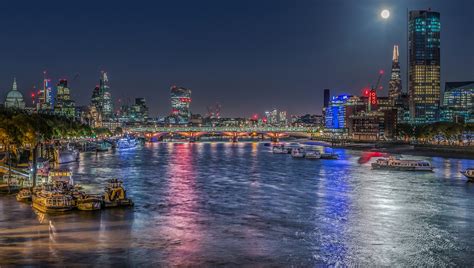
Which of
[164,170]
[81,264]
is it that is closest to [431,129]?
[164,170]

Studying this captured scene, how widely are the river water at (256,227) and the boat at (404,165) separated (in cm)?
1742

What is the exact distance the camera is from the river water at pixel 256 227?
26.2m

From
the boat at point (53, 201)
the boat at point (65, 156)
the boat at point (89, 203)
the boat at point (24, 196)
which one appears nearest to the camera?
the boat at point (53, 201)

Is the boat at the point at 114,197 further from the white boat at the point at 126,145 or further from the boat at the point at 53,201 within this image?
the white boat at the point at 126,145

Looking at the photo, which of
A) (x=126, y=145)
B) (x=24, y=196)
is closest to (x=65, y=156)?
(x=24, y=196)

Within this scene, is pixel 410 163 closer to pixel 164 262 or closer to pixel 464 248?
pixel 464 248

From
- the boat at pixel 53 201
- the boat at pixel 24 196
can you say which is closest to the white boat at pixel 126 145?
the boat at pixel 24 196

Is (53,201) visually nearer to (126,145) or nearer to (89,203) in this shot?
(89,203)

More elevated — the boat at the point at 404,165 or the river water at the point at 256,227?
the boat at the point at 404,165

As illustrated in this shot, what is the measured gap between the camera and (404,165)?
243 feet

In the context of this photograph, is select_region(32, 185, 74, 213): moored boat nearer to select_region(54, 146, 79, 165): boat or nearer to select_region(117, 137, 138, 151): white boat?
select_region(54, 146, 79, 165): boat

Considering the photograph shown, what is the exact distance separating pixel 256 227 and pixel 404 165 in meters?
45.6

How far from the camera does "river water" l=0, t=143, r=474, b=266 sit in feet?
85.9

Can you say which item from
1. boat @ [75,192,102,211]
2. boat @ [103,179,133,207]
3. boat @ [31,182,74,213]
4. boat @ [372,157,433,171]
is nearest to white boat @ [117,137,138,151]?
boat @ [372,157,433,171]
